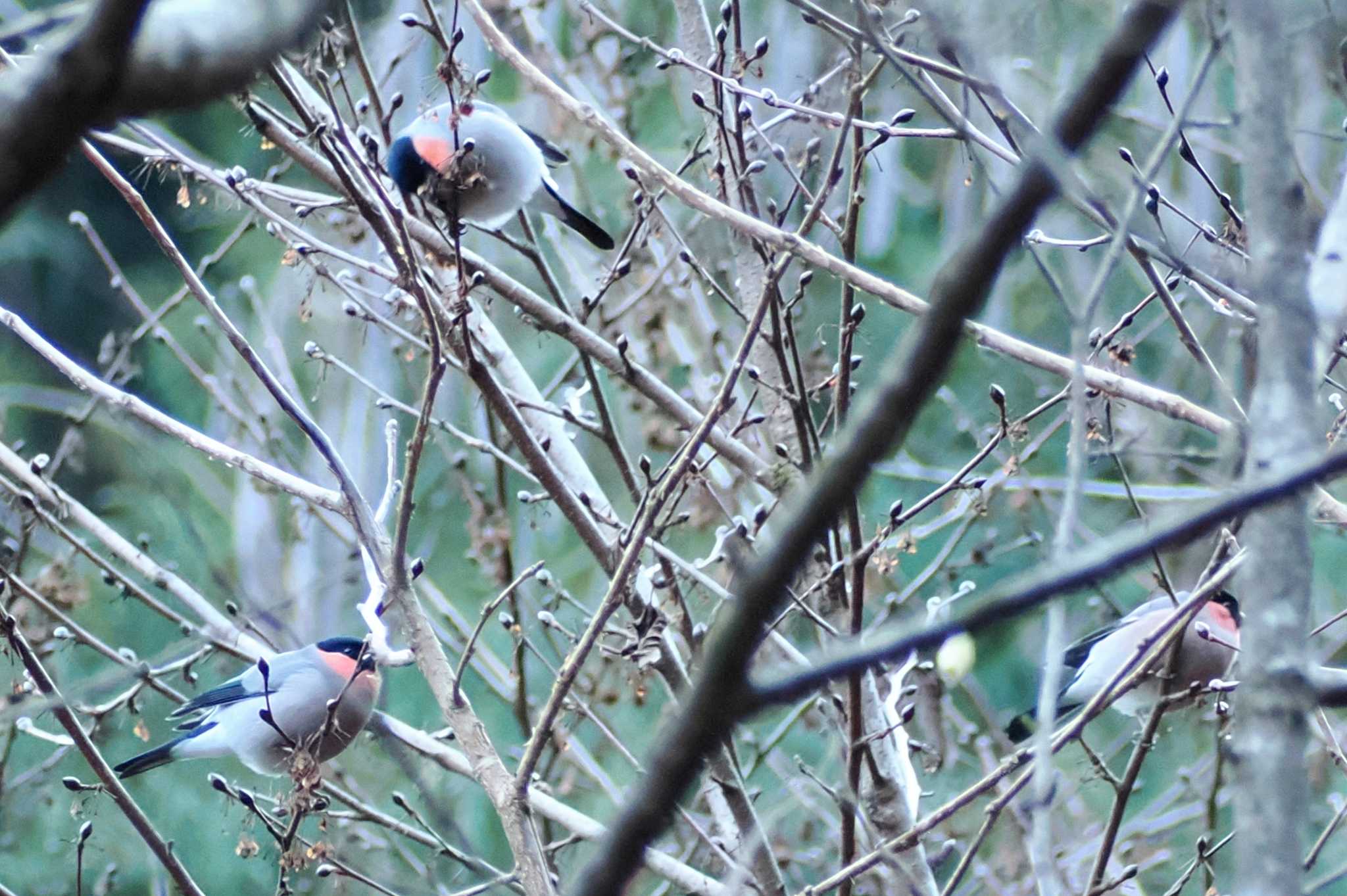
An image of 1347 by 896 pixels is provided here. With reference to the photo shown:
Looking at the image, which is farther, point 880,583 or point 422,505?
point 422,505

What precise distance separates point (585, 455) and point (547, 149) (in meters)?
2.16

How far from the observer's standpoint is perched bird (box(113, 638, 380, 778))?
7.68 feet

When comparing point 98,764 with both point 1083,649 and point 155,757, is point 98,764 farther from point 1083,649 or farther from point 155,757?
point 1083,649

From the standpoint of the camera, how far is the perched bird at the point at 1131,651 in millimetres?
2688

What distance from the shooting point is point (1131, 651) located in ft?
8.12

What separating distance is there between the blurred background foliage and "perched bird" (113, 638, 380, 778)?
122mm

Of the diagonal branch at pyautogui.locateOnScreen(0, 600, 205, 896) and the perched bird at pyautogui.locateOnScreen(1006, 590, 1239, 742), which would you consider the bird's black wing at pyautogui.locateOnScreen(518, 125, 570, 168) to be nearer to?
the perched bird at pyautogui.locateOnScreen(1006, 590, 1239, 742)

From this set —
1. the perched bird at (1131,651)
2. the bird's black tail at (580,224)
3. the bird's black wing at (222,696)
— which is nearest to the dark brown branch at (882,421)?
the perched bird at (1131,651)

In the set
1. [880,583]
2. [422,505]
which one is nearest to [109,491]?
[422,505]

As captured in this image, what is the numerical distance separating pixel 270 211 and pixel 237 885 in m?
3.58

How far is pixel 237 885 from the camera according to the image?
4.88m

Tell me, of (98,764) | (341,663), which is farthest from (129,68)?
(341,663)

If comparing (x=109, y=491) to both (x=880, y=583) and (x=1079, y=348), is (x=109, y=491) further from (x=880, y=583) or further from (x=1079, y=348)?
(x=1079, y=348)

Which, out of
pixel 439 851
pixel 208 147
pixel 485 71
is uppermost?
pixel 208 147
